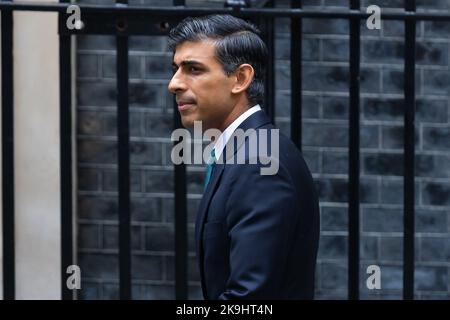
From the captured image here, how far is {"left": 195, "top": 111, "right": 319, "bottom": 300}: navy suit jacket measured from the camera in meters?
2.90

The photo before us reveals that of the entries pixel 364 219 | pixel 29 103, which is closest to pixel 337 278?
pixel 364 219

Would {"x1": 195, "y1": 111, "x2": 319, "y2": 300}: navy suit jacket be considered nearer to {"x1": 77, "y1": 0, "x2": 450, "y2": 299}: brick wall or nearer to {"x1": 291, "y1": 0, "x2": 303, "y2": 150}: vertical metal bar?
{"x1": 291, "y1": 0, "x2": 303, "y2": 150}: vertical metal bar

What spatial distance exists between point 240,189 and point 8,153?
1561 mm

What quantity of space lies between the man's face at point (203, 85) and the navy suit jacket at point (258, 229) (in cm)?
9

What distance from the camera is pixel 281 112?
226 inches

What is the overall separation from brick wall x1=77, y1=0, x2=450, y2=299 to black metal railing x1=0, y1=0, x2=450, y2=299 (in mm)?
1363

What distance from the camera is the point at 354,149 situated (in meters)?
4.31

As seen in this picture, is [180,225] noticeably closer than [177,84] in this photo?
No
